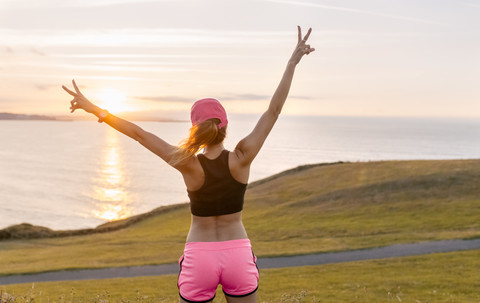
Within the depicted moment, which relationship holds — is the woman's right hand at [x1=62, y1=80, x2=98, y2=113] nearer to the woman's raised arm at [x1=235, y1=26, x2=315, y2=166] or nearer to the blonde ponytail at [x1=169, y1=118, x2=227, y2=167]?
the blonde ponytail at [x1=169, y1=118, x2=227, y2=167]

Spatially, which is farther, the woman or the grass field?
the grass field

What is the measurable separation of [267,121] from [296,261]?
24.9 meters

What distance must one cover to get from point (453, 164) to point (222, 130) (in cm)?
5112

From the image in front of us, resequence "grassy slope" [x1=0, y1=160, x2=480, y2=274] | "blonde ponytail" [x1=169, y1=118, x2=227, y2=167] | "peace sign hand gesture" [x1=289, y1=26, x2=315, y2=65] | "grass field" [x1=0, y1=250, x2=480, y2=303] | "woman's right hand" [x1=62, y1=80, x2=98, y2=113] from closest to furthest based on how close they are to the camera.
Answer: "blonde ponytail" [x1=169, y1=118, x2=227, y2=167], "woman's right hand" [x1=62, y1=80, x2=98, y2=113], "peace sign hand gesture" [x1=289, y1=26, x2=315, y2=65], "grass field" [x1=0, y1=250, x2=480, y2=303], "grassy slope" [x1=0, y1=160, x2=480, y2=274]

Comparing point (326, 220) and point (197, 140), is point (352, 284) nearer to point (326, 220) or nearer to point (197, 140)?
point (197, 140)

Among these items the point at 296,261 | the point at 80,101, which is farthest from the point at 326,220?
the point at 80,101

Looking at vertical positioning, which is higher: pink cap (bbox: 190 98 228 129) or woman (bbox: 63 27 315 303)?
pink cap (bbox: 190 98 228 129)

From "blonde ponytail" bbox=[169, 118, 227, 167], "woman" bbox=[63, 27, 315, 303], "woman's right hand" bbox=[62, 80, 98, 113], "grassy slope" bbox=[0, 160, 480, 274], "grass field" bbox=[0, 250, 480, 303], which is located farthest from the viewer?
"grassy slope" bbox=[0, 160, 480, 274]

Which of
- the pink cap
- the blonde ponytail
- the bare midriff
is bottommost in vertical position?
the bare midriff

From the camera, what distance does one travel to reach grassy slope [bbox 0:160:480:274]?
33344mm

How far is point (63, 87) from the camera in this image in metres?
5.15

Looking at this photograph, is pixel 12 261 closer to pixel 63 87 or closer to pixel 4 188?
pixel 63 87

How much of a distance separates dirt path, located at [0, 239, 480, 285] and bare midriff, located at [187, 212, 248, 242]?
2397cm

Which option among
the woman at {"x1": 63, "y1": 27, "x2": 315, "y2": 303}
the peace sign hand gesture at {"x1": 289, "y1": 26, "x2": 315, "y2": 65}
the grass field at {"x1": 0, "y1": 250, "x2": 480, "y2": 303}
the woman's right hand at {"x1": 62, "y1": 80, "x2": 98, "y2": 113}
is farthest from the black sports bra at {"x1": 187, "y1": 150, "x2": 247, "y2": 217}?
the grass field at {"x1": 0, "y1": 250, "x2": 480, "y2": 303}
